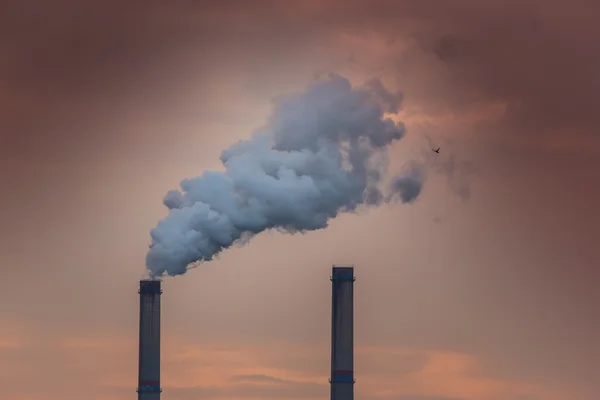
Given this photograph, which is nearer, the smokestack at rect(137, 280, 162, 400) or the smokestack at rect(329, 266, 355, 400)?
the smokestack at rect(329, 266, 355, 400)

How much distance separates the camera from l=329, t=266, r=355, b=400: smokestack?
115m

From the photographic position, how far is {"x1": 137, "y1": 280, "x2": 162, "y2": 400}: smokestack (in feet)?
379

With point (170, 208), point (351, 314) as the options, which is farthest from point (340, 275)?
point (170, 208)

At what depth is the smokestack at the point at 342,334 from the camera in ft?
376

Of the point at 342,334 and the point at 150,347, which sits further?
the point at 150,347

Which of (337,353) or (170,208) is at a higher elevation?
(170,208)

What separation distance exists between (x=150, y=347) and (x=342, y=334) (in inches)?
415

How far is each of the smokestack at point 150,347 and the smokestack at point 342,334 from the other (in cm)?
960

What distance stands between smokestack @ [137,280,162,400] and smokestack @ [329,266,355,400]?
960 cm

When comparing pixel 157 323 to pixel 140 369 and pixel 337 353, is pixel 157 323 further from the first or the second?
pixel 337 353

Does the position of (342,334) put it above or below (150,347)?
above

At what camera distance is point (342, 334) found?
115 metres

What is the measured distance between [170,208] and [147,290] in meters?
4.70

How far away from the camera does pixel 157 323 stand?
116 metres
